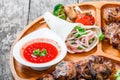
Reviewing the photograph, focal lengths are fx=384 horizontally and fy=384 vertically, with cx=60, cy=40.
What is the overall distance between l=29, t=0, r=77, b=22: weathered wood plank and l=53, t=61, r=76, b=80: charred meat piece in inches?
70.2

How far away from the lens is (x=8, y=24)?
4.46m

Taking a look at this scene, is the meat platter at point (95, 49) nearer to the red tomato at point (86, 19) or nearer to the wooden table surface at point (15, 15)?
the red tomato at point (86, 19)

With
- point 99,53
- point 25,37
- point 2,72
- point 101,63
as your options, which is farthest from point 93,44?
point 2,72

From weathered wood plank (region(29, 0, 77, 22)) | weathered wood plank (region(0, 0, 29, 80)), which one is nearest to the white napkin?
weathered wood plank (region(0, 0, 29, 80))

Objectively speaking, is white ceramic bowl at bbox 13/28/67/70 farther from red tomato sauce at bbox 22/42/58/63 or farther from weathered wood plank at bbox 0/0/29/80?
weathered wood plank at bbox 0/0/29/80

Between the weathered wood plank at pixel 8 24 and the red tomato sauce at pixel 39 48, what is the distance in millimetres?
974

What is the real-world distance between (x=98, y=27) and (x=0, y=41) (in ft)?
4.73

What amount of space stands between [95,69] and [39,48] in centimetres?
52

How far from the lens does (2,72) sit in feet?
13.1

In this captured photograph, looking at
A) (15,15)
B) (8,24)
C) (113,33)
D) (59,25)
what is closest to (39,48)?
(59,25)

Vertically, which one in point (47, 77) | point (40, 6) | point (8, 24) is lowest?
point (8, 24)

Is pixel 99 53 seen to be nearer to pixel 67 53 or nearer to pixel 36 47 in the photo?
pixel 67 53

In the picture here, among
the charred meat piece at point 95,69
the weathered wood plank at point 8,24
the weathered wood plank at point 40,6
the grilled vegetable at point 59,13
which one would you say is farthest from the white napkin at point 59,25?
the weathered wood plank at point 40,6

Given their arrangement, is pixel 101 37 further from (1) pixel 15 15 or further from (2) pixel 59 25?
(1) pixel 15 15
